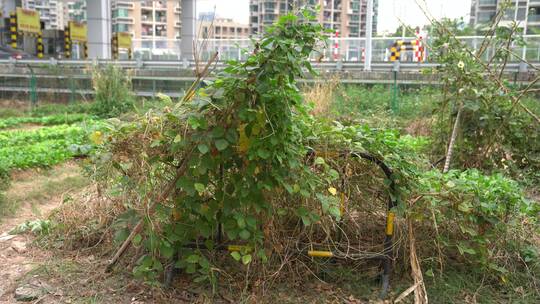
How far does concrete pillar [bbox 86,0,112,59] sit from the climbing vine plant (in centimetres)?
2256

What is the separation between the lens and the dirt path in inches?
147

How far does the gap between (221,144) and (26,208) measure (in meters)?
3.51

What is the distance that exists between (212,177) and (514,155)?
397cm

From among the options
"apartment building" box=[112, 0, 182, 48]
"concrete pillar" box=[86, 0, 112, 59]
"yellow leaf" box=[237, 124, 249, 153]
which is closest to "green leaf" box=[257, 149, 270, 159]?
"yellow leaf" box=[237, 124, 249, 153]

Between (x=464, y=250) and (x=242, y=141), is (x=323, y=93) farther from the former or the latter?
(x=242, y=141)

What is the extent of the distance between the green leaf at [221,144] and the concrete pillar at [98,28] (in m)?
22.9

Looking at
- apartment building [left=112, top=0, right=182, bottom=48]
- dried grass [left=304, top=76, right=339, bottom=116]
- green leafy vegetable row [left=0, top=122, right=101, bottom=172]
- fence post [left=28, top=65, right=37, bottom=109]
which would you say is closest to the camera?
green leafy vegetable row [left=0, top=122, right=101, bottom=172]

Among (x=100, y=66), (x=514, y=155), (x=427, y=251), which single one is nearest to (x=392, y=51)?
(x=100, y=66)

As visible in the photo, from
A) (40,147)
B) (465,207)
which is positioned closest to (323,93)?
(40,147)

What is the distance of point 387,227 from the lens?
11.6 ft

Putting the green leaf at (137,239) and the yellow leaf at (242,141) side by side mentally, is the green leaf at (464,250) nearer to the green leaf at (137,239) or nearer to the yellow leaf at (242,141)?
the yellow leaf at (242,141)

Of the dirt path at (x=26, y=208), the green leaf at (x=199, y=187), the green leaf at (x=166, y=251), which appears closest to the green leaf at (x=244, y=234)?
the green leaf at (x=199, y=187)

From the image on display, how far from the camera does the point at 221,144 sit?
120 inches

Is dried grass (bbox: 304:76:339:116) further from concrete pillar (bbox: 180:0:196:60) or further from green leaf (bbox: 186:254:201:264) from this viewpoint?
concrete pillar (bbox: 180:0:196:60)
